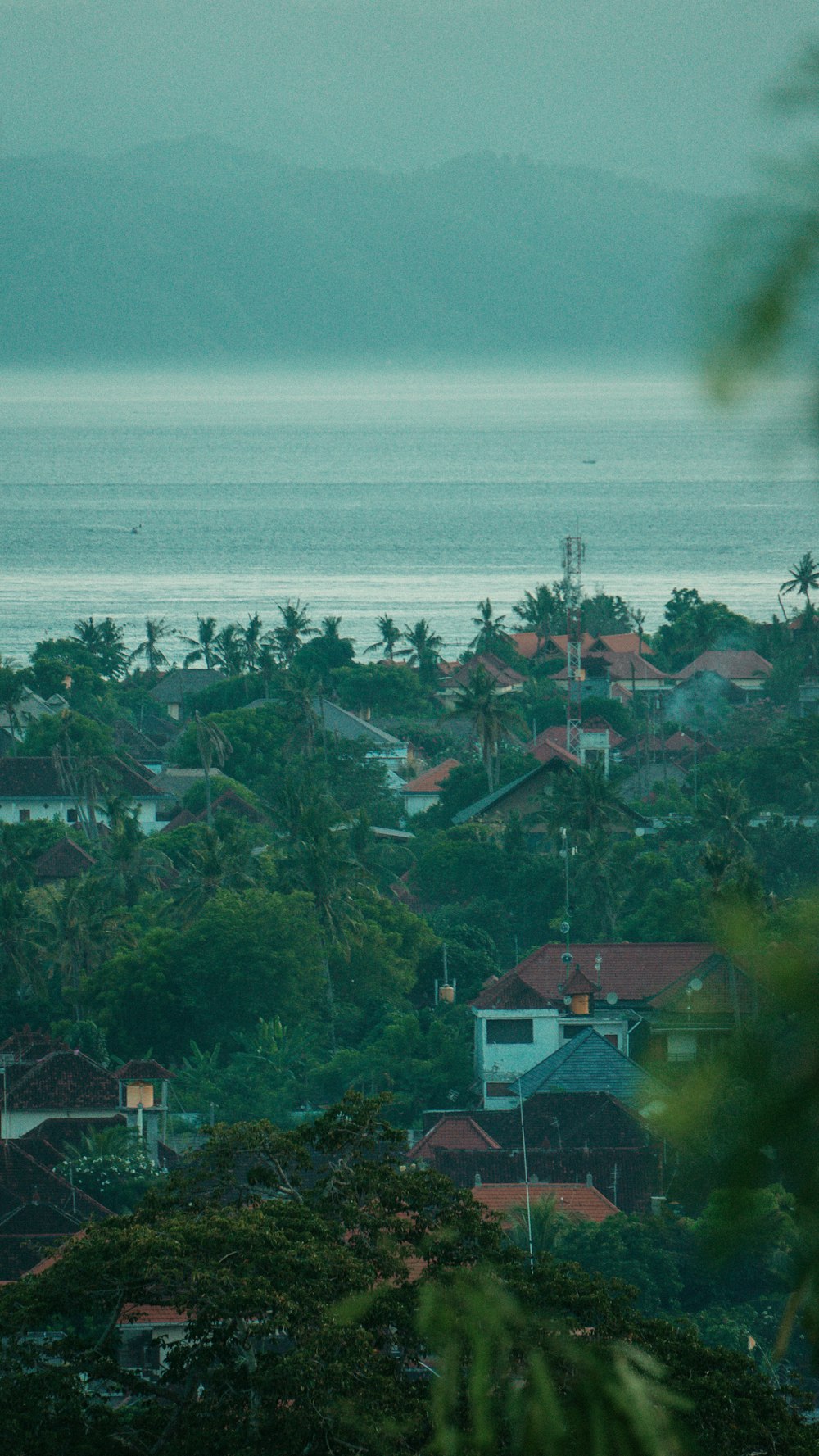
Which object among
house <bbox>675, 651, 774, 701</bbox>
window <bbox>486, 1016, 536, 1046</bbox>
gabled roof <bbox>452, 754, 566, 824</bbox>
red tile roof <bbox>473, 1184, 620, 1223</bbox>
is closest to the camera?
red tile roof <bbox>473, 1184, 620, 1223</bbox>

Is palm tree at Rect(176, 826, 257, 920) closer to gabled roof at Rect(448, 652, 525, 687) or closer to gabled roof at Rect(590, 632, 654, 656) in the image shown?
gabled roof at Rect(448, 652, 525, 687)

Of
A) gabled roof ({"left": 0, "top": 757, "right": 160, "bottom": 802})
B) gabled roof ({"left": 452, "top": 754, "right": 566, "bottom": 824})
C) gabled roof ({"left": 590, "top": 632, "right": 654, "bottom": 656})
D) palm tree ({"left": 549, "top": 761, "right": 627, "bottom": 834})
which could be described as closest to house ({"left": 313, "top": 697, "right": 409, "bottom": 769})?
gabled roof ({"left": 0, "top": 757, "right": 160, "bottom": 802})

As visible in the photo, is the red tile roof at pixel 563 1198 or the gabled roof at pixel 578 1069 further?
the gabled roof at pixel 578 1069

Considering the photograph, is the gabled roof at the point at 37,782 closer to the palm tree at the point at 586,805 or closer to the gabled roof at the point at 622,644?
the palm tree at the point at 586,805

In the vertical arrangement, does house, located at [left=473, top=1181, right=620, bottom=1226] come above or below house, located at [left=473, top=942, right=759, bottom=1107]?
below

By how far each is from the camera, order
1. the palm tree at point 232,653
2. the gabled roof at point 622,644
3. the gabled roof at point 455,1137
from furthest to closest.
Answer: the gabled roof at point 622,644
the palm tree at point 232,653
the gabled roof at point 455,1137


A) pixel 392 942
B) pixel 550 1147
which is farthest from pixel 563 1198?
pixel 392 942

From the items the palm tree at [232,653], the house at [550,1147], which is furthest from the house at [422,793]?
the house at [550,1147]
